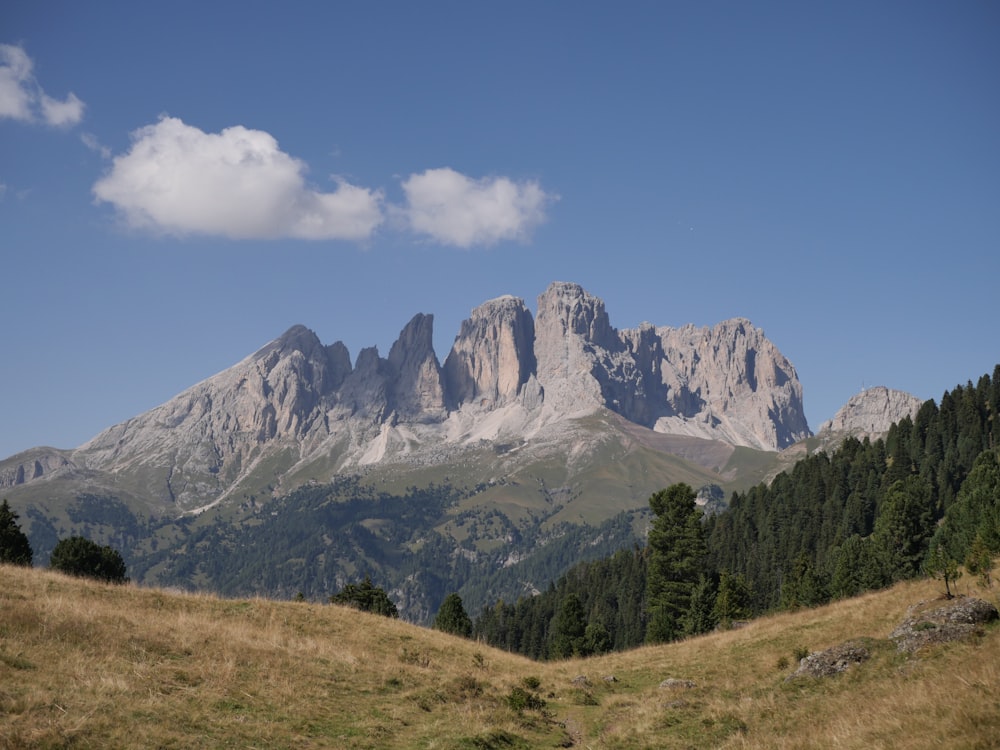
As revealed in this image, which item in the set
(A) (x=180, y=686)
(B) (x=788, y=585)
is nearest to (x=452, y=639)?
(A) (x=180, y=686)

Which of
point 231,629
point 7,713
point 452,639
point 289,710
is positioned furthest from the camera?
point 452,639

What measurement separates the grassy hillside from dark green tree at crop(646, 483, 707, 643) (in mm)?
36592

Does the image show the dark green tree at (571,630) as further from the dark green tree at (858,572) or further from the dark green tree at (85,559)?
the dark green tree at (85,559)

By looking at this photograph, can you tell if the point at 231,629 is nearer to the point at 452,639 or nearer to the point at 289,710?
the point at 289,710

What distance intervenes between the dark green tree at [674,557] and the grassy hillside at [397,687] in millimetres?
36592

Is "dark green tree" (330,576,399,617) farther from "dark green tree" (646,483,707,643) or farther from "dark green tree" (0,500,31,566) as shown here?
"dark green tree" (0,500,31,566)

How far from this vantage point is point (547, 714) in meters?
28.5

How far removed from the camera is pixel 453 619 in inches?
4178

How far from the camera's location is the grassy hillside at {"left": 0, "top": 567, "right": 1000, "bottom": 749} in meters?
18.5

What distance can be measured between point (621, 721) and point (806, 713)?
690 centimetres

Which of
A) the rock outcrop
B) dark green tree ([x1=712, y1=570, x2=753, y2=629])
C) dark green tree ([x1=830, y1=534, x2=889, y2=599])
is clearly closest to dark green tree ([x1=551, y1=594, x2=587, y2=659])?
dark green tree ([x1=712, y1=570, x2=753, y2=629])

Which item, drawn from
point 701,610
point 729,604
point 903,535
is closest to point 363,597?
point 701,610

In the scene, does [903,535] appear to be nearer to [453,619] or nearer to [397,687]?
[453,619]

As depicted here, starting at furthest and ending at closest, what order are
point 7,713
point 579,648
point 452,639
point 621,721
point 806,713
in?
point 579,648, point 452,639, point 621,721, point 806,713, point 7,713
